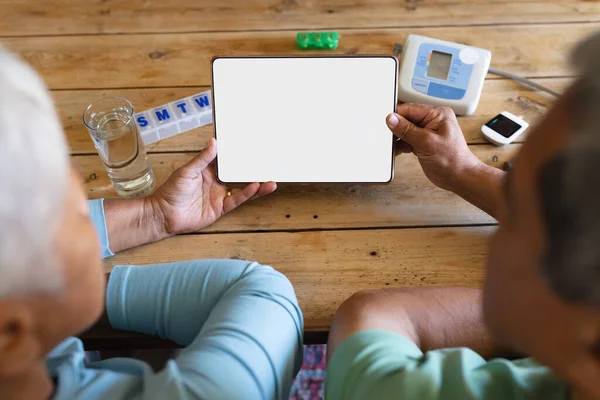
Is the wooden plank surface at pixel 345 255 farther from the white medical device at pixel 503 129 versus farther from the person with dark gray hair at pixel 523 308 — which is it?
the white medical device at pixel 503 129

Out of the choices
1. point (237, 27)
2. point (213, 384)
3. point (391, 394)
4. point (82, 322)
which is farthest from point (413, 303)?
point (237, 27)

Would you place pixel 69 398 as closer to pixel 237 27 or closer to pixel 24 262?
pixel 24 262

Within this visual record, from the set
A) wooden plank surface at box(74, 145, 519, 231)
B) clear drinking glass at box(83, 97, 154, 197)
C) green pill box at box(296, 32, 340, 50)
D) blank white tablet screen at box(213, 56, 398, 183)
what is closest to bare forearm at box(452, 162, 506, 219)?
wooden plank surface at box(74, 145, 519, 231)

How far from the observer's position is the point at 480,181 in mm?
901

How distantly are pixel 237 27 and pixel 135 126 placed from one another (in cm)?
39

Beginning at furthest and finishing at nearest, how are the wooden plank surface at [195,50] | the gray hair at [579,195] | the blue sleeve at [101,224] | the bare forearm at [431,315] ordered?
the wooden plank surface at [195,50] < the blue sleeve at [101,224] < the bare forearm at [431,315] < the gray hair at [579,195]

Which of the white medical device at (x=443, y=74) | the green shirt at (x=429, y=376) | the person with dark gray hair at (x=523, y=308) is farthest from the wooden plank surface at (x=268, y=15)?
the green shirt at (x=429, y=376)

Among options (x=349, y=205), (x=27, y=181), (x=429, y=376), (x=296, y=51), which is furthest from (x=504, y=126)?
(x=27, y=181)

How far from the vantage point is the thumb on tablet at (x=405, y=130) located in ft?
2.93

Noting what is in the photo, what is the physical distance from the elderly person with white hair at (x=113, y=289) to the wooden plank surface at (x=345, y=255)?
42 millimetres

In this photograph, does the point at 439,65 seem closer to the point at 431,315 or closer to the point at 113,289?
the point at 431,315

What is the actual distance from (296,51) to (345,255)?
1.58ft

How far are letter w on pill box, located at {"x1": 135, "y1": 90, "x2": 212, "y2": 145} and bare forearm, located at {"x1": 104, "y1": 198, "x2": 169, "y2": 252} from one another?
162 mm

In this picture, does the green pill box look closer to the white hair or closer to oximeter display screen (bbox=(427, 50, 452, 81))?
oximeter display screen (bbox=(427, 50, 452, 81))
